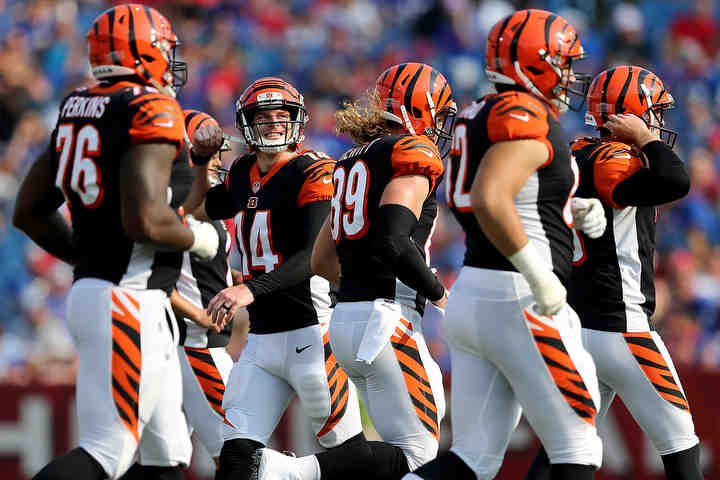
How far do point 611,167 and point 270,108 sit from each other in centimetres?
176

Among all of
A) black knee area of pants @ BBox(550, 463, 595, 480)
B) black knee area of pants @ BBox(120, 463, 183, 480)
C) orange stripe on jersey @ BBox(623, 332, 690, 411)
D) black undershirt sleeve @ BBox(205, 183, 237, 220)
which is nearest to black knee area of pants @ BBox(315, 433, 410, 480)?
black knee area of pants @ BBox(120, 463, 183, 480)

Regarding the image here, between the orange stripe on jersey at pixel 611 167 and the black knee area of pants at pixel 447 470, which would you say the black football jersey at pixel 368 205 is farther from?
the black knee area of pants at pixel 447 470

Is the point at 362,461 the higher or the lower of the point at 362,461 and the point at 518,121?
the lower

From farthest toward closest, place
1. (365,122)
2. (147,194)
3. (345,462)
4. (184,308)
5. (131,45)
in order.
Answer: (365,122) → (184,308) → (345,462) → (131,45) → (147,194)

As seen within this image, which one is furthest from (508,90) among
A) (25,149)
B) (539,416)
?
(25,149)

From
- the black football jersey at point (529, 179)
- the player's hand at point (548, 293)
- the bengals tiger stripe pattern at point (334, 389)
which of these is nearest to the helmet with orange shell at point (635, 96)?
the black football jersey at point (529, 179)

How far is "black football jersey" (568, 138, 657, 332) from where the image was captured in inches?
204

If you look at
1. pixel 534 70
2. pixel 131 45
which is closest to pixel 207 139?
pixel 131 45

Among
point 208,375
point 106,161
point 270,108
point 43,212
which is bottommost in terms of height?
point 208,375

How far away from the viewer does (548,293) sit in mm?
4074

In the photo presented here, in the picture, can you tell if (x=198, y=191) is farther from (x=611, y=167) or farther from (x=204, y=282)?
(x=611, y=167)

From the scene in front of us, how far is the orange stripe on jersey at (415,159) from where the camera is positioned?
5047mm

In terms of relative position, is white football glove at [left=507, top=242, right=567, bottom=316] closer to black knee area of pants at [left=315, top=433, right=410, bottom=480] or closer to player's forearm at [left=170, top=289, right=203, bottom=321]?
black knee area of pants at [left=315, top=433, right=410, bottom=480]

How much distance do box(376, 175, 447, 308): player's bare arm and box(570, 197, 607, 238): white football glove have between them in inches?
27.9
